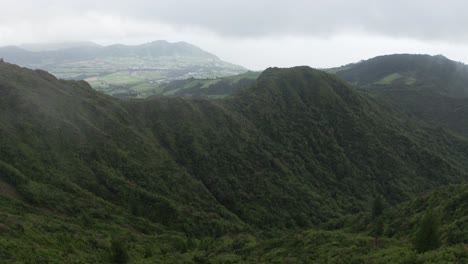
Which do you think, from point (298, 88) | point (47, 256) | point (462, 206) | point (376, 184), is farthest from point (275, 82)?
point (47, 256)

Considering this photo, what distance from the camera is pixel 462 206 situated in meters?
61.6

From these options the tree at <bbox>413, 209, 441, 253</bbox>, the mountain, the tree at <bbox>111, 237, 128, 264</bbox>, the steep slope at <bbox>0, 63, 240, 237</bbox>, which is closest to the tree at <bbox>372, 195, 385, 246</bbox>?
the mountain

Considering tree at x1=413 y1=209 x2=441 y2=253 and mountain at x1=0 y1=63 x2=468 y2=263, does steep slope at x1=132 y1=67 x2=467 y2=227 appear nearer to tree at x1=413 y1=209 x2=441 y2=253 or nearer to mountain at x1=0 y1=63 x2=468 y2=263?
mountain at x1=0 y1=63 x2=468 y2=263

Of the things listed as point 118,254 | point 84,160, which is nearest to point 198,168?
point 84,160

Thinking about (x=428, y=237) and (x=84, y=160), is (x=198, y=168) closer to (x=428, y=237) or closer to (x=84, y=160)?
(x=84, y=160)

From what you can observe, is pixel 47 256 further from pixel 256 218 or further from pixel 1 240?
pixel 256 218

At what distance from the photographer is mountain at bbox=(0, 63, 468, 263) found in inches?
2707

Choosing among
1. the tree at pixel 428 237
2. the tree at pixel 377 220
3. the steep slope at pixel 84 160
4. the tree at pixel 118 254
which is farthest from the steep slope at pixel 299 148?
the tree at pixel 428 237

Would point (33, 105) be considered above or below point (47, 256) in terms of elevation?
above

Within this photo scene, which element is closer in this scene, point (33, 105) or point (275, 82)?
point (33, 105)

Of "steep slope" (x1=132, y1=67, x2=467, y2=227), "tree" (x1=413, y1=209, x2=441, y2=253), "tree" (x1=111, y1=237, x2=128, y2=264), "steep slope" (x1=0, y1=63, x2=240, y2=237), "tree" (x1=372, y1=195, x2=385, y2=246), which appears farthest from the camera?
"steep slope" (x1=132, y1=67, x2=467, y2=227)

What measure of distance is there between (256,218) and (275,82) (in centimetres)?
8885

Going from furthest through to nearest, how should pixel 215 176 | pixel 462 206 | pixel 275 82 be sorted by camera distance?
pixel 275 82 → pixel 215 176 → pixel 462 206

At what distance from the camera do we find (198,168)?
389 ft
